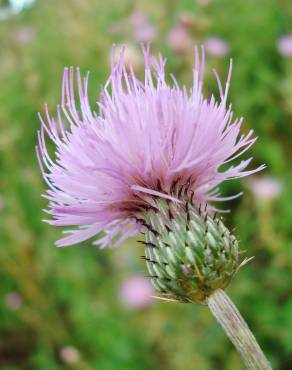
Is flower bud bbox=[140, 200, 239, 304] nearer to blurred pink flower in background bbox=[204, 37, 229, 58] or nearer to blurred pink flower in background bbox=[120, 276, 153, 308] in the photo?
blurred pink flower in background bbox=[120, 276, 153, 308]

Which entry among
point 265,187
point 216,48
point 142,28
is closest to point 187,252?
point 265,187

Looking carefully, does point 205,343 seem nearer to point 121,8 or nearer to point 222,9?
point 222,9

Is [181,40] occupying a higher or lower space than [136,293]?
higher

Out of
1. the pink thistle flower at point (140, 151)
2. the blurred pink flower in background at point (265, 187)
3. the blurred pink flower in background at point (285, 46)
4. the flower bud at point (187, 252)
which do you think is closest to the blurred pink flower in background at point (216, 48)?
the blurred pink flower in background at point (285, 46)

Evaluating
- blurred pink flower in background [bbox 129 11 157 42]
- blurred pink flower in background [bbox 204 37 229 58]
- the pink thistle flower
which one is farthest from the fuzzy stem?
blurred pink flower in background [bbox 129 11 157 42]

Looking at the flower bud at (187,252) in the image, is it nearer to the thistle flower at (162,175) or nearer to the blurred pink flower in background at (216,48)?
the thistle flower at (162,175)

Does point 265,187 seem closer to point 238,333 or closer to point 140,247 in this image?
point 140,247
